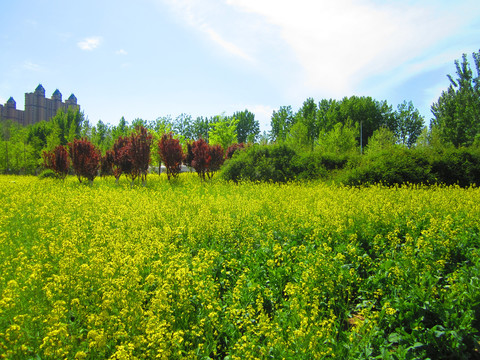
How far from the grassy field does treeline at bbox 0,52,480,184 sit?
23.1ft

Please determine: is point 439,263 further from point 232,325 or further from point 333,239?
point 232,325

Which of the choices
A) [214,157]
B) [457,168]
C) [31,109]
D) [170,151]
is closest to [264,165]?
[214,157]

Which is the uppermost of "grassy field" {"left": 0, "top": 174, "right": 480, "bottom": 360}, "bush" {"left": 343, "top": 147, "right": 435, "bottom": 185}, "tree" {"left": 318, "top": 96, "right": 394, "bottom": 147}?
"tree" {"left": 318, "top": 96, "right": 394, "bottom": 147}

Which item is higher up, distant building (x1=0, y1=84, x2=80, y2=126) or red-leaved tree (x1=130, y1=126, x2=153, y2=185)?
distant building (x1=0, y1=84, x2=80, y2=126)

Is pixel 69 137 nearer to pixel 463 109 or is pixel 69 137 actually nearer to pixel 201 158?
pixel 201 158

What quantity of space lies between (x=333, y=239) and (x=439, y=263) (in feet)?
5.27

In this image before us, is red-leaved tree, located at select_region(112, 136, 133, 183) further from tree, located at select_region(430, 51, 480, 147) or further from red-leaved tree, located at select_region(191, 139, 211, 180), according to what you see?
tree, located at select_region(430, 51, 480, 147)

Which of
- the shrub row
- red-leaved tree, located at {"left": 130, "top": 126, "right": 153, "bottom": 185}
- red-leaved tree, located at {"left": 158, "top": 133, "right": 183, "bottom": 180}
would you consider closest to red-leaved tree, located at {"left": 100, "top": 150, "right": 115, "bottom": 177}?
red-leaved tree, located at {"left": 130, "top": 126, "right": 153, "bottom": 185}

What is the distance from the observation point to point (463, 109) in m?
24.5

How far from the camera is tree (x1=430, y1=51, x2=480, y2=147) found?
76.5 feet

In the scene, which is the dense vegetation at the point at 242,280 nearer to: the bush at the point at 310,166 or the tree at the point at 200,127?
the bush at the point at 310,166

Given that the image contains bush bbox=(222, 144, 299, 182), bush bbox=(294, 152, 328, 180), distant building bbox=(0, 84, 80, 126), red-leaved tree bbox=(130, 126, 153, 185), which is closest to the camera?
red-leaved tree bbox=(130, 126, 153, 185)

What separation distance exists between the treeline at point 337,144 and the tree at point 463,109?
65 mm

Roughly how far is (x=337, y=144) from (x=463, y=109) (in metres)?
10.6
